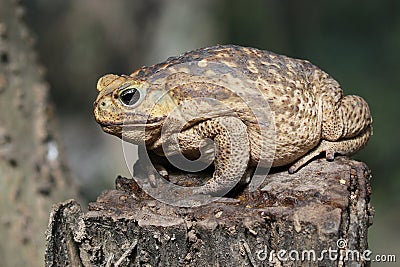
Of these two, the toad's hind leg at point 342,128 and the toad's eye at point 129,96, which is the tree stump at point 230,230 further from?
the toad's eye at point 129,96

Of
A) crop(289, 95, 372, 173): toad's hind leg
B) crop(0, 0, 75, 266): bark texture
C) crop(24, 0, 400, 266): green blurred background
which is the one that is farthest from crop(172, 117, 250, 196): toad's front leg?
crop(24, 0, 400, 266): green blurred background

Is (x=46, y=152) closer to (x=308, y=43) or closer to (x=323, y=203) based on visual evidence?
(x=323, y=203)

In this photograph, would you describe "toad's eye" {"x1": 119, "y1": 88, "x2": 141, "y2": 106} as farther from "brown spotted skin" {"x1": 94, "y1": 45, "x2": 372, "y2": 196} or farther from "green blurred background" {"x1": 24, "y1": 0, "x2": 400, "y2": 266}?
"green blurred background" {"x1": 24, "y1": 0, "x2": 400, "y2": 266}

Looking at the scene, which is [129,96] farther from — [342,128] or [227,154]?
[342,128]

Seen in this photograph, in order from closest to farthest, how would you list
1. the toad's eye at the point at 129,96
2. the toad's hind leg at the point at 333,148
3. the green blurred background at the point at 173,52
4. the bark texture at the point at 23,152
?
the toad's eye at the point at 129,96 < the toad's hind leg at the point at 333,148 < the bark texture at the point at 23,152 < the green blurred background at the point at 173,52

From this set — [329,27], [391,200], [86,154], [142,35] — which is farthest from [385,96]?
[86,154]

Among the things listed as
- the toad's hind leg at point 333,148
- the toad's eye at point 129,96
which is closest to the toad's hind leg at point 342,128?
the toad's hind leg at point 333,148

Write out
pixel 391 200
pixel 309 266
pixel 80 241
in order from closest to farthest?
pixel 309 266 < pixel 80 241 < pixel 391 200
